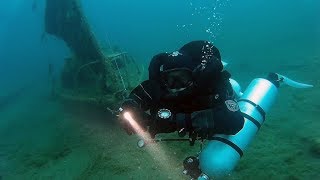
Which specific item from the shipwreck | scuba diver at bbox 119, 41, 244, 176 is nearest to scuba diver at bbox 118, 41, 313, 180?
scuba diver at bbox 119, 41, 244, 176

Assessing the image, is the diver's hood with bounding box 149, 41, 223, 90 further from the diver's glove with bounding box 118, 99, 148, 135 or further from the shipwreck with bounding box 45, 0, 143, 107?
the shipwreck with bounding box 45, 0, 143, 107

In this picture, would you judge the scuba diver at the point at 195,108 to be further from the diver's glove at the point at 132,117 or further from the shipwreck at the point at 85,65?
the shipwreck at the point at 85,65

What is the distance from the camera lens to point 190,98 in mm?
3975

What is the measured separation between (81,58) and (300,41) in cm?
1439

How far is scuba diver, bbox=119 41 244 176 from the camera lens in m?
3.86

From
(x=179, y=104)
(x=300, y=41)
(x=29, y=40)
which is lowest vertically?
(x=29, y=40)

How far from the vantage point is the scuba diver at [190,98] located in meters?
3.86

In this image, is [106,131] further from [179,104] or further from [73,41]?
[179,104]

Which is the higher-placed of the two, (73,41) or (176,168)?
(73,41)

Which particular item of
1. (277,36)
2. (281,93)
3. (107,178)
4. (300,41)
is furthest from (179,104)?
(277,36)

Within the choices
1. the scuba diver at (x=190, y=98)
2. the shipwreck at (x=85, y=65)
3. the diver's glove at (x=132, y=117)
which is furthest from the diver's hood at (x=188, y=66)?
the shipwreck at (x=85, y=65)

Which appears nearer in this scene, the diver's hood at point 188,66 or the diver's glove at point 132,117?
the diver's hood at point 188,66

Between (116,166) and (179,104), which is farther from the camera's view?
(116,166)

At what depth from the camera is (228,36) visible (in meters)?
28.6
